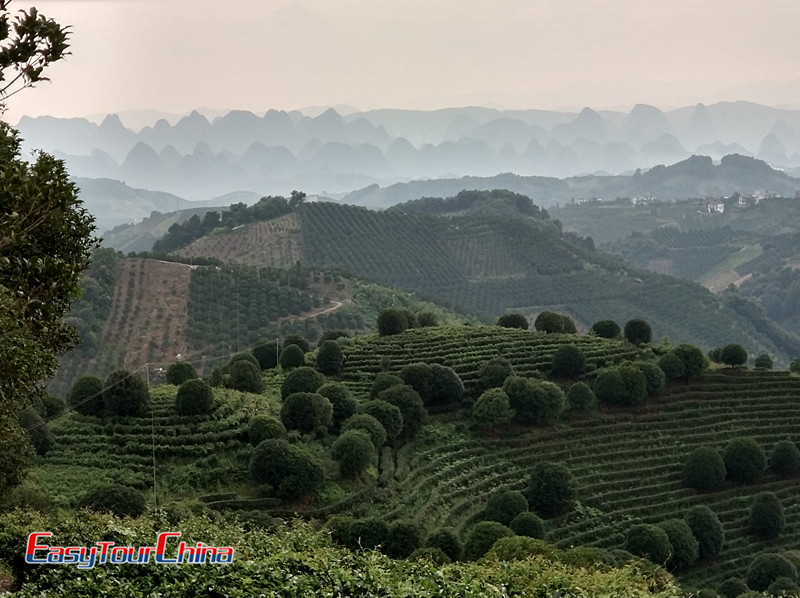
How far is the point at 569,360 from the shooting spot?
30953 mm

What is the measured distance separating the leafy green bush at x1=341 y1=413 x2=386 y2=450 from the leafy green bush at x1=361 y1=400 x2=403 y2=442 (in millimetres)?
826

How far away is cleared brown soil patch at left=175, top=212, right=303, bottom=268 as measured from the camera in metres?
75.5

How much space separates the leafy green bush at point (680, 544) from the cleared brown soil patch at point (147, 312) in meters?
30.2

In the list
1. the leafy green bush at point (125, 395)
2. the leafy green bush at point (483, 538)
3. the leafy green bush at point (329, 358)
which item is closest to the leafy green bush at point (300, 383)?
the leafy green bush at point (329, 358)

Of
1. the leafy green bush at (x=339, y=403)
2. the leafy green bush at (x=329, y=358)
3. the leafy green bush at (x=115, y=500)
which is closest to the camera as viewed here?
the leafy green bush at (x=115, y=500)

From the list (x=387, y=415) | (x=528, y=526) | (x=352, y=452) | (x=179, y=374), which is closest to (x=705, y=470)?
(x=528, y=526)

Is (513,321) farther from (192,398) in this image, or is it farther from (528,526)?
(192,398)

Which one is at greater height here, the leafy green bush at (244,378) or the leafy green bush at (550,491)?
the leafy green bush at (244,378)

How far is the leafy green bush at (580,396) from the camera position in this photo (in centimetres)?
2867

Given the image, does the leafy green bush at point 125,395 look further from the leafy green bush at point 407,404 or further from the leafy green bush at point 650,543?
the leafy green bush at point 650,543

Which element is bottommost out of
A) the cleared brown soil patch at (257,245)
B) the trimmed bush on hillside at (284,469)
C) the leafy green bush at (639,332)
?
the trimmed bush on hillside at (284,469)

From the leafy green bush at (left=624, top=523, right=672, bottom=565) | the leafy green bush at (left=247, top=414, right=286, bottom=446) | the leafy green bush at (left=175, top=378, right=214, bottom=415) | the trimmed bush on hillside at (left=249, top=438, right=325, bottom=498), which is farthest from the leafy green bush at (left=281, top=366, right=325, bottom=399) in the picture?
the leafy green bush at (left=624, top=523, right=672, bottom=565)

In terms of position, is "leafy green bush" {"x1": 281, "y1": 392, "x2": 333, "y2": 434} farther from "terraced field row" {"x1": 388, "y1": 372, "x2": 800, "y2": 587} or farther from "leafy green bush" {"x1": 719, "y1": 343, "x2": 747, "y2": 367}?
"leafy green bush" {"x1": 719, "y1": 343, "x2": 747, "y2": 367}

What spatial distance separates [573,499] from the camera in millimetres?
23859
